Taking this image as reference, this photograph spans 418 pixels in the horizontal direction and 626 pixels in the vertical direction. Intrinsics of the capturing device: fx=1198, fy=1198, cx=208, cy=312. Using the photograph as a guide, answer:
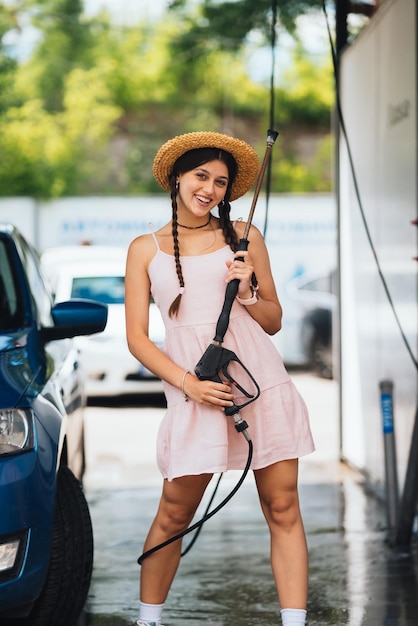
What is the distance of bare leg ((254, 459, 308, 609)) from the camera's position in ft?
13.6

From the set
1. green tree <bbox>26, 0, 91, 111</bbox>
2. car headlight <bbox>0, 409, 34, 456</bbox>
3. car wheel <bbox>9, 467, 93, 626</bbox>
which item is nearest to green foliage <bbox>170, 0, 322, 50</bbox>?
Answer: car wheel <bbox>9, 467, 93, 626</bbox>

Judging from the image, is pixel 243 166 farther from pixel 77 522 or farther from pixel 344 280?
pixel 344 280

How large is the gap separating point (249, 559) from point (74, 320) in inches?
66.2

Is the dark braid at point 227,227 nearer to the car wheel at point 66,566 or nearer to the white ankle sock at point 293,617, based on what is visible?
the car wheel at point 66,566

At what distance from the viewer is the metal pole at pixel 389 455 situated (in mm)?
6539

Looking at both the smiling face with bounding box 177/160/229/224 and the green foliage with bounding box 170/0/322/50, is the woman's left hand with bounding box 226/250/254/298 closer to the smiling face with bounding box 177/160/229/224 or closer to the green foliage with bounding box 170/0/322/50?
the smiling face with bounding box 177/160/229/224

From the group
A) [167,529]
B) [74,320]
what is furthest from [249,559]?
[167,529]

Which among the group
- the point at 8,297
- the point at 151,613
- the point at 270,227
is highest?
the point at 270,227

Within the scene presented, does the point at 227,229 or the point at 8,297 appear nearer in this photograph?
the point at 227,229

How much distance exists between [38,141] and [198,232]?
32.3 meters

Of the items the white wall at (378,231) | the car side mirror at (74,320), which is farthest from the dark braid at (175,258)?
the white wall at (378,231)

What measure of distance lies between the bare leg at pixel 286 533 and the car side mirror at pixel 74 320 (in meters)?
1.27

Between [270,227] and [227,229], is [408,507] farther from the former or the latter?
[270,227]

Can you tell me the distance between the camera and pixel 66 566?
434 centimetres
